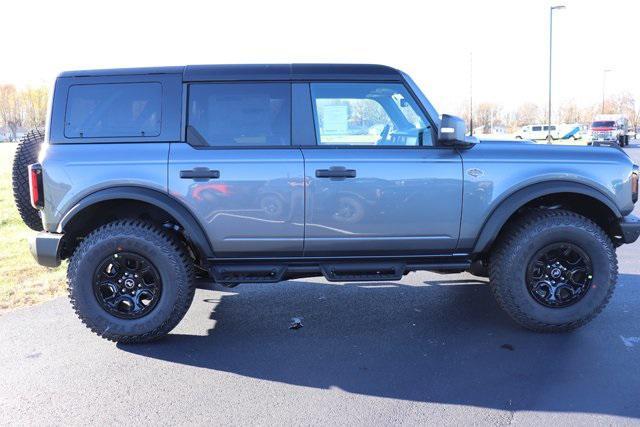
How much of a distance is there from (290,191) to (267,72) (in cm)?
98

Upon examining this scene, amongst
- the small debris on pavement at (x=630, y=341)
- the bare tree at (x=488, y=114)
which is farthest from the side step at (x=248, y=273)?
the bare tree at (x=488, y=114)

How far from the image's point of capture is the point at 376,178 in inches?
160

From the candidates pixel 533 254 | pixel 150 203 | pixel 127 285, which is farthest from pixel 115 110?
pixel 533 254

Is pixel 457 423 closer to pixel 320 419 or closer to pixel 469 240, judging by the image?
pixel 320 419

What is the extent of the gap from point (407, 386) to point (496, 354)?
0.87 meters

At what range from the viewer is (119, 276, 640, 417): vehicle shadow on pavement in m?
3.32

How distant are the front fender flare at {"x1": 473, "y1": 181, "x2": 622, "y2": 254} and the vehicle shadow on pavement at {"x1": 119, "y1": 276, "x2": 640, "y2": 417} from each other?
2.68 ft

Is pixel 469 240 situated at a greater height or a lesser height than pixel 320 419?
greater

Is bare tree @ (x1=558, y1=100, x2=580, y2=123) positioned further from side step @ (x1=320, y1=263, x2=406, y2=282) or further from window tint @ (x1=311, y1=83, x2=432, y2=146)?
side step @ (x1=320, y1=263, x2=406, y2=282)

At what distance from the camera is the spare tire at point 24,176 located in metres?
4.44

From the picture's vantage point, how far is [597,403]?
3.15m

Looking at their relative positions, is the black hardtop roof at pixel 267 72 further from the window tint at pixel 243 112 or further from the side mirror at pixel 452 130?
the side mirror at pixel 452 130

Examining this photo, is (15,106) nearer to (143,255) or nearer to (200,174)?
(143,255)

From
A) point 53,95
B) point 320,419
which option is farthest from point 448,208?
point 53,95
